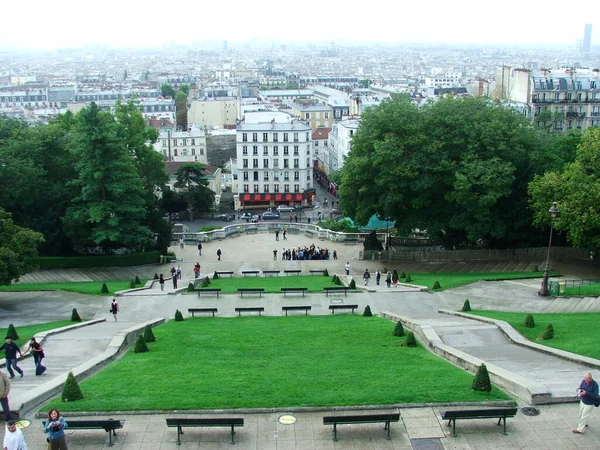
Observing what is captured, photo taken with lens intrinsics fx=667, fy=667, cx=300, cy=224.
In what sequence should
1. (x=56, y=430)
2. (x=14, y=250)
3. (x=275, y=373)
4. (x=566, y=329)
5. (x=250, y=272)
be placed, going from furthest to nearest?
(x=250, y=272) → (x=14, y=250) → (x=566, y=329) → (x=275, y=373) → (x=56, y=430)

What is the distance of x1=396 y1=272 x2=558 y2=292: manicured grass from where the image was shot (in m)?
39.6

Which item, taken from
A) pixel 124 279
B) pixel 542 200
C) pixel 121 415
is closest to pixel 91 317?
pixel 124 279

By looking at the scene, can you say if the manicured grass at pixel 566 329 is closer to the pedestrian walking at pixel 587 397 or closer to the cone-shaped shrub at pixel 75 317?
the pedestrian walking at pixel 587 397

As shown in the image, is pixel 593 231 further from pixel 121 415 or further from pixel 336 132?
pixel 336 132

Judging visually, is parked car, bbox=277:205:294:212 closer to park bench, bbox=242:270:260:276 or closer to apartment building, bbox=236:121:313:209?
apartment building, bbox=236:121:313:209

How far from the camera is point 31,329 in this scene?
98.4 ft

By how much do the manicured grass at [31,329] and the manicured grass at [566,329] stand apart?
19.5 metres

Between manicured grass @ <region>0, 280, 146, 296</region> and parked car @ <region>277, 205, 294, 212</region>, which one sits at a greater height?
manicured grass @ <region>0, 280, 146, 296</region>

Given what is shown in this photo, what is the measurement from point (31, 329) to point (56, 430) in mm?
16199

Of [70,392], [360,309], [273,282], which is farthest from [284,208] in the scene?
[70,392]

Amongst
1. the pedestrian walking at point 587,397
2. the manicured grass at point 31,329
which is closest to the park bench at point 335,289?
the manicured grass at point 31,329

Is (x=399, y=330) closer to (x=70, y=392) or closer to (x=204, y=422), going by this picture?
(x=204, y=422)

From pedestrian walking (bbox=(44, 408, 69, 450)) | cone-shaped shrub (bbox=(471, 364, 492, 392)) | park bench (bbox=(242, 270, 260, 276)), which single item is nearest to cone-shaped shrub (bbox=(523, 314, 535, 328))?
cone-shaped shrub (bbox=(471, 364, 492, 392))

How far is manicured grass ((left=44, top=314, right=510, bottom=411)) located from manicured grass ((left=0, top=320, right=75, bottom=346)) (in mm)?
5705
